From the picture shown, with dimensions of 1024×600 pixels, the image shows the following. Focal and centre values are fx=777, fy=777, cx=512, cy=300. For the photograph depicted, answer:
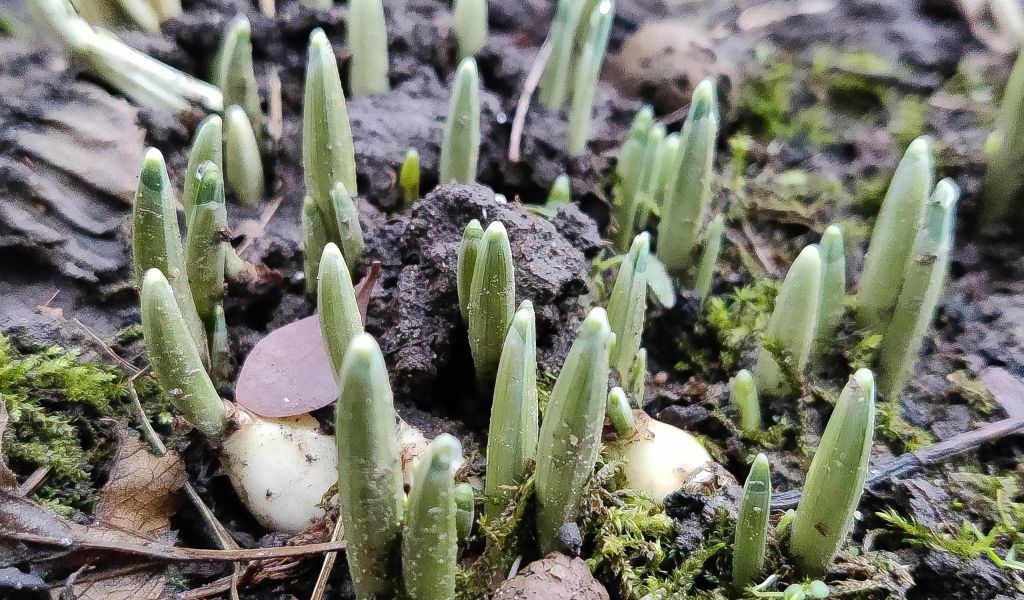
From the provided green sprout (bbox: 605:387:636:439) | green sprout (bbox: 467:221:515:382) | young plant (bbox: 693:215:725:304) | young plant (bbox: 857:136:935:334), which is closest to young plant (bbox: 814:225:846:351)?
young plant (bbox: 857:136:935:334)

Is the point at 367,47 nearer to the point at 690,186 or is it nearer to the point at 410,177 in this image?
Answer: the point at 410,177

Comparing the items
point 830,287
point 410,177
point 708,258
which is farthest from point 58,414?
point 830,287

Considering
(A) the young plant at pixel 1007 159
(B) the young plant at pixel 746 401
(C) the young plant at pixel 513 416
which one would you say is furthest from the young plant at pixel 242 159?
(A) the young plant at pixel 1007 159

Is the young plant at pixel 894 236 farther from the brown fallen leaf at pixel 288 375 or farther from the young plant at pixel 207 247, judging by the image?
the young plant at pixel 207 247

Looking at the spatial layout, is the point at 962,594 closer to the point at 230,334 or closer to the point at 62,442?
the point at 230,334

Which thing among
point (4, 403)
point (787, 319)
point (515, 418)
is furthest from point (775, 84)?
point (4, 403)
